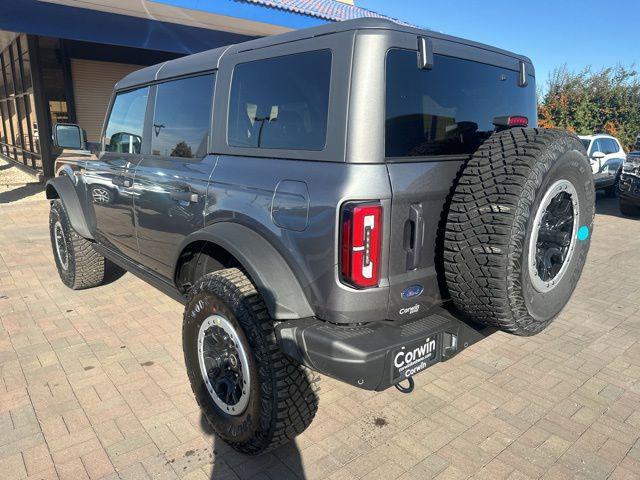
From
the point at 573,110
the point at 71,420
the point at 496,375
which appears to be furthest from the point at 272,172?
the point at 573,110

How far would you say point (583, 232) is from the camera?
2570 mm

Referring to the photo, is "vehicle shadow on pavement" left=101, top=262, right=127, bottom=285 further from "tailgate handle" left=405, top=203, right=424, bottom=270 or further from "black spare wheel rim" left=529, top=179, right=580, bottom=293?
"black spare wheel rim" left=529, top=179, right=580, bottom=293

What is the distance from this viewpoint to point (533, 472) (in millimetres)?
2375

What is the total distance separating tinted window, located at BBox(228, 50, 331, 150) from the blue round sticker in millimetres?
1529

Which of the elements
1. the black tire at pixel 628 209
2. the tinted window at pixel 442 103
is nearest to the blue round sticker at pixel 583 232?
the tinted window at pixel 442 103

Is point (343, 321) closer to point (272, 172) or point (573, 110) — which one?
point (272, 172)

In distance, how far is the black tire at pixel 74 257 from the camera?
4.50 metres

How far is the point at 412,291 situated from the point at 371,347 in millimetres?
392

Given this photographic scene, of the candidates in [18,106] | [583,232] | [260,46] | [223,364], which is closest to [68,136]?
[260,46]

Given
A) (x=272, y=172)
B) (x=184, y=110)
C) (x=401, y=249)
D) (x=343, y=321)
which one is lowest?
(x=343, y=321)

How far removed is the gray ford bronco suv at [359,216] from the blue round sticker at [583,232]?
0.01 m

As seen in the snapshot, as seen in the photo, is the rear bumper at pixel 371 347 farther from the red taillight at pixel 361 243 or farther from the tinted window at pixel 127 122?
the tinted window at pixel 127 122

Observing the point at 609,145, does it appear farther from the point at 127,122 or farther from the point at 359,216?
the point at 359,216

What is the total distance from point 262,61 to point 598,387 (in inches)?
119
